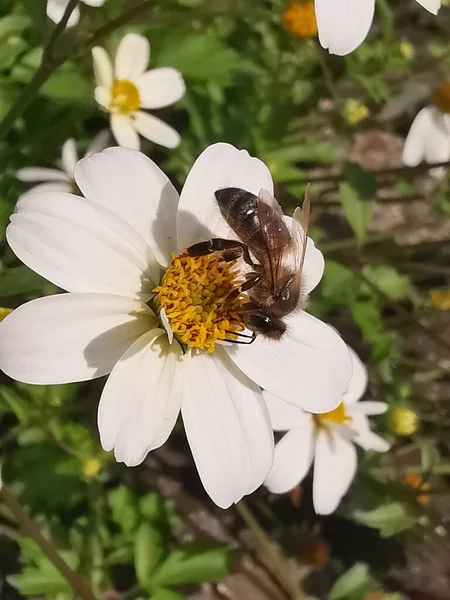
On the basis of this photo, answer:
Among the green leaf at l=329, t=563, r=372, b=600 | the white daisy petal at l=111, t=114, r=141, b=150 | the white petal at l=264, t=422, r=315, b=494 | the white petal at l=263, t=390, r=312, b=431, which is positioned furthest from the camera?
the green leaf at l=329, t=563, r=372, b=600

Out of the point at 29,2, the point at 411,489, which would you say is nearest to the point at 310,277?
the point at 29,2

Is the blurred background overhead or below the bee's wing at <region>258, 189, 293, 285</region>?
below

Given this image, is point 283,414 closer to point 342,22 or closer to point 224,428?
point 224,428

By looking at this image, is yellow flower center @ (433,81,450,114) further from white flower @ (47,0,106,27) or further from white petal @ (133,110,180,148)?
white flower @ (47,0,106,27)

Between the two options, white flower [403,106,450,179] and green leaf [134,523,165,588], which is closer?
green leaf [134,523,165,588]

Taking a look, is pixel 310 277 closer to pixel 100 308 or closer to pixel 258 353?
pixel 258 353

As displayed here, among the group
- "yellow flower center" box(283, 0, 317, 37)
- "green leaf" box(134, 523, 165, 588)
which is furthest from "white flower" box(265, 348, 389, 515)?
"yellow flower center" box(283, 0, 317, 37)
